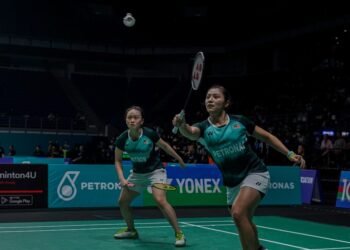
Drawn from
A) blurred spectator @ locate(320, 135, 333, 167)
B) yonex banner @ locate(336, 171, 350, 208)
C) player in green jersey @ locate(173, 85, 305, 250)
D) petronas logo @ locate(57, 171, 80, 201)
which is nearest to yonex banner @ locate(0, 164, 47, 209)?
petronas logo @ locate(57, 171, 80, 201)

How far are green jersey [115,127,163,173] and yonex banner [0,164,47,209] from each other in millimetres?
4615

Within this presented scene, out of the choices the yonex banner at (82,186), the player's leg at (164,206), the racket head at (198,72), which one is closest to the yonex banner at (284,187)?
the yonex banner at (82,186)

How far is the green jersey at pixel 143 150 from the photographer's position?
7023mm

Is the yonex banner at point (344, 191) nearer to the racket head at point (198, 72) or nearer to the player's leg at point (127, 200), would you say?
the player's leg at point (127, 200)

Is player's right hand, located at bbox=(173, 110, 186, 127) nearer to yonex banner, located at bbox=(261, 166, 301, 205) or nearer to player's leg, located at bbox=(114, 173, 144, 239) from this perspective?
player's leg, located at bbox=(114, 173, 144, 239)

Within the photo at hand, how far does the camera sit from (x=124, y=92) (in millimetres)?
35469

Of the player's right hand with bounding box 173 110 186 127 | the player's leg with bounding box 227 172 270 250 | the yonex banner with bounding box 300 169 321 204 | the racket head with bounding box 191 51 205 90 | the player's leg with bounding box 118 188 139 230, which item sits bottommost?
the yonex banner with bounding box 300 169 321 204

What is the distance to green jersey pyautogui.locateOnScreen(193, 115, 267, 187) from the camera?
468 cm

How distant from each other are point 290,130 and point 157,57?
1712 cm

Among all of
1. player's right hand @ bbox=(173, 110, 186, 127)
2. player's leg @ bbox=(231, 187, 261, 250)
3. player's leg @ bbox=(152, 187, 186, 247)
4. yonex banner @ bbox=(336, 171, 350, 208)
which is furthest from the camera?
yonex banner @ bbox=(336, 171, 350, 208)

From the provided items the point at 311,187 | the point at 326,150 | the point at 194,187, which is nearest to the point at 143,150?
the point at 194,187

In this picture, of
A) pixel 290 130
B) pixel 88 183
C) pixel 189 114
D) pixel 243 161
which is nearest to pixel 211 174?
pixel 88 183

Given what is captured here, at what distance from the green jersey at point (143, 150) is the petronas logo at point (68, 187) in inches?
177

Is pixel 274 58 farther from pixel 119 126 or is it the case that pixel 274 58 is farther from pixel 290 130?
pixel 290 130
